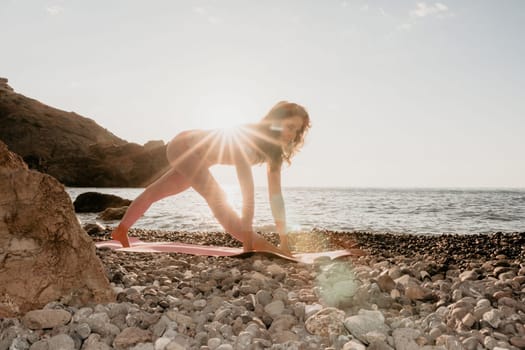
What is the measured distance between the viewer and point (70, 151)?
78062 millimetres

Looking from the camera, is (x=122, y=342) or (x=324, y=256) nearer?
(x=122, y=342)

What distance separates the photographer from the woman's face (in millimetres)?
4934

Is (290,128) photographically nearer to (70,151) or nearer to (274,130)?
(274,130)

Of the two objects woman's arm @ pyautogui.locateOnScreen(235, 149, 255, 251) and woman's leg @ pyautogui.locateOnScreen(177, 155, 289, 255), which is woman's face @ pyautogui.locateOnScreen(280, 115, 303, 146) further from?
woman's leg @ pyautogui.locateOnScreen(177, 155, 289, 255)

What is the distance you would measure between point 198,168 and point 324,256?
1.87 meters

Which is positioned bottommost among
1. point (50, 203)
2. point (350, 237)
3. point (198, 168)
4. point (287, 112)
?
point (350, 237)

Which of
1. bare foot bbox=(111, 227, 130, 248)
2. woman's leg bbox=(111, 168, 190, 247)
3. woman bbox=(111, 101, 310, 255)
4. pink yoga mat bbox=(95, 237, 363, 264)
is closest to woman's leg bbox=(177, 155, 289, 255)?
woman bbox=(111, 101, 310, 255)

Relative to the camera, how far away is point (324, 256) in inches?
190

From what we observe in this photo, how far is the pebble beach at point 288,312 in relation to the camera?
2398 mm

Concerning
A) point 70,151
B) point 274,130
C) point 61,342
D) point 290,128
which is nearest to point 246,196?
point 274,130

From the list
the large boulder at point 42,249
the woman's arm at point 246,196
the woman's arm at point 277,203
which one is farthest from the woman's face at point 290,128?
the large boulder at point 42,249

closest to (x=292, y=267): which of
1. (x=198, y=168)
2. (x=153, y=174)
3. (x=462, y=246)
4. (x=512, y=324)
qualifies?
(x=198, y=168)

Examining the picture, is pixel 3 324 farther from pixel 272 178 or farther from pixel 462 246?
pixel 462 246

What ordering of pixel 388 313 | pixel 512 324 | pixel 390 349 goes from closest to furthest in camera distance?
1. pixel 390 349
2. pixel 512 324
3. pixel 388 313
